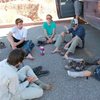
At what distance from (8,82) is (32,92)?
823mm

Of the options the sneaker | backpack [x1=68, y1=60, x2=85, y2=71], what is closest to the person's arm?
the sneaker

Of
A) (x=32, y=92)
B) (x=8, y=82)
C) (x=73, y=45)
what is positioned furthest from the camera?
(x=73, y=45)

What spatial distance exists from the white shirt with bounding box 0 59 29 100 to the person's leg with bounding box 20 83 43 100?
548 millimetres

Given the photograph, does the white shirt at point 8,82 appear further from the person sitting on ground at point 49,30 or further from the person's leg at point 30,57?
the person sitting on ground at point 49,30

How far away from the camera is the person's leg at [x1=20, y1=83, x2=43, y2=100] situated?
153 inches

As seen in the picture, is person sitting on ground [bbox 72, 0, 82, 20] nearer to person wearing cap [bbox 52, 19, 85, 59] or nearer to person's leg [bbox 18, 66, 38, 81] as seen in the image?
person wearing cap [bbox 52, 19, 85, 59]

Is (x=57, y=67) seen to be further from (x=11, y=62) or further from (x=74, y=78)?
(x=11, y=62)

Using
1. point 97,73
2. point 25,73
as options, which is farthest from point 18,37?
point 97,73

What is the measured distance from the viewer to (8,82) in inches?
125

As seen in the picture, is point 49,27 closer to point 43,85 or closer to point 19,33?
point 19,33

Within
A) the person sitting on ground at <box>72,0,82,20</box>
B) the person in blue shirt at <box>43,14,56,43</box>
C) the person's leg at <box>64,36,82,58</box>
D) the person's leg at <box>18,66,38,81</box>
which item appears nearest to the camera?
the person's leg at <box>18,66,38,81</box>

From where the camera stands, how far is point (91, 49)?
20.8ft

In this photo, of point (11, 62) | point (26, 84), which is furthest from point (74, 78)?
point (11, 62)

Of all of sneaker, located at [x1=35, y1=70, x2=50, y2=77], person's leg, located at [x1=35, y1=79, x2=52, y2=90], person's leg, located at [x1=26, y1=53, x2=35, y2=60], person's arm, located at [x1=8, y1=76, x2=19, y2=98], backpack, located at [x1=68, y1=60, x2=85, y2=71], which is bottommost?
person's leg, located at [x1=26, y1=53, x2=35, y2=60]
